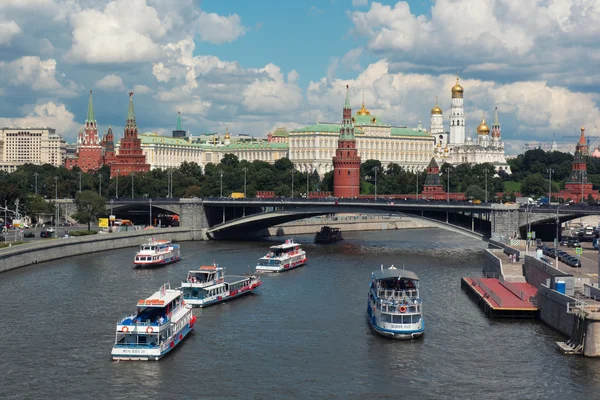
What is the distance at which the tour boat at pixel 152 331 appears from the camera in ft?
145

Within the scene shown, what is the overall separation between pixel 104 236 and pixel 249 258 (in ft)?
57.7

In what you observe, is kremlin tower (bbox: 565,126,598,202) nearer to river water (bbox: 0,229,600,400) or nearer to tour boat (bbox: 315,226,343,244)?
tour boat (bbox: 315,226,343,244)

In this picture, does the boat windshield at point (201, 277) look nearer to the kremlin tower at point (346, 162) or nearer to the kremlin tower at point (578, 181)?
the kremlin tower at point (346, 162)

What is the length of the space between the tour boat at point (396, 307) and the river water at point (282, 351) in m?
0.80

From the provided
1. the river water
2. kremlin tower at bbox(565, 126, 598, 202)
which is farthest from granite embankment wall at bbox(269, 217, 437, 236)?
the river water

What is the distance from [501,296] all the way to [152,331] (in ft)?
82.6

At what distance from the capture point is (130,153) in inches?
7264

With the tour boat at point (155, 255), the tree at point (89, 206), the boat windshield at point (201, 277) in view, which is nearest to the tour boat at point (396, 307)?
the boat windshield at point (201, 277)

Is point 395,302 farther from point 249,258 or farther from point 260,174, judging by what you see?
point 260,174

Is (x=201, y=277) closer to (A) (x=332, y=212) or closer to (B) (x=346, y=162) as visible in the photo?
(A) (x=332, y=212)

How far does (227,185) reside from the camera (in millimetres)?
171625

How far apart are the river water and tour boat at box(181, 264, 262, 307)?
1.05 meters

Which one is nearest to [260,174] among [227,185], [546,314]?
[227,185]

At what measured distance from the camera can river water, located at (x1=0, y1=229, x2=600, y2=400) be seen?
39.8 metres
